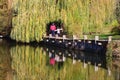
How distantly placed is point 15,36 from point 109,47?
11.2 m

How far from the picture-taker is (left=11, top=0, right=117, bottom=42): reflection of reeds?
108ft

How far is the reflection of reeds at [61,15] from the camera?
32.9 meters

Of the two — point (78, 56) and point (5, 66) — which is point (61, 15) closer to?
point (78, 56)

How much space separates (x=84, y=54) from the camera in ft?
100

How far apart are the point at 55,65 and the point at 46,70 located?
200 cm

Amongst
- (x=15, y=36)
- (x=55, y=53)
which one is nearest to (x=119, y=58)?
(x=55, y=53)

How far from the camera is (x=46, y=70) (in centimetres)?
2278

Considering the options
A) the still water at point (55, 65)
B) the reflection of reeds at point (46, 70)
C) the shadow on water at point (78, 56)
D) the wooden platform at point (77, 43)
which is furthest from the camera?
the wooden platform at point (77, 43)

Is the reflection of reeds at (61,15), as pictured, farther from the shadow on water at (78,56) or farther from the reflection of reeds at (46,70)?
the reflection of reeds at (46,70)

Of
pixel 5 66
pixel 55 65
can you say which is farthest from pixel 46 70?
pixel 5 66

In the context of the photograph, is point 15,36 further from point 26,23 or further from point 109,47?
point 109,47

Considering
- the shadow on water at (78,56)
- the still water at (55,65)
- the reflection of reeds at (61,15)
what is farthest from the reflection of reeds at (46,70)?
the reflection of reeds at (61,15)

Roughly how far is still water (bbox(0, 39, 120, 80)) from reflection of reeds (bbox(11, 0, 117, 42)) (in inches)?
88.1

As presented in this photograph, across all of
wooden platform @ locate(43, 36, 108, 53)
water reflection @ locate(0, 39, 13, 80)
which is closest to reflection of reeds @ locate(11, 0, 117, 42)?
wooden platform @ locate(43, 36, 108, 53)
